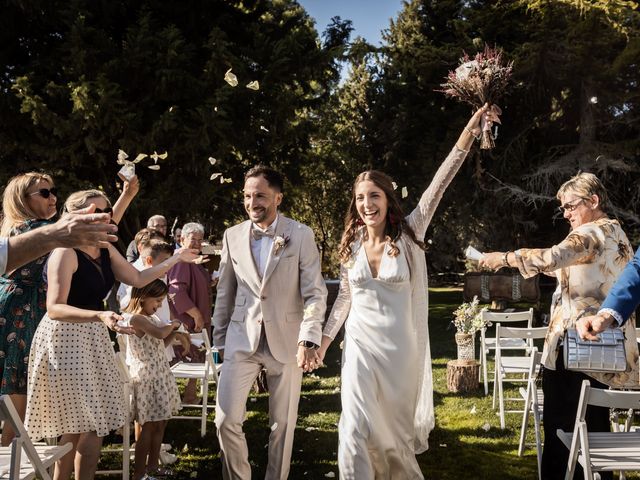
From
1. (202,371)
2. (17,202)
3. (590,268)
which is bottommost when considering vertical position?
(202,371)

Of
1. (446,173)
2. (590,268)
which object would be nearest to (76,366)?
(446,173)

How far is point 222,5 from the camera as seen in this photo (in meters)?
16.5

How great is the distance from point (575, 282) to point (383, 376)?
4.58 feet

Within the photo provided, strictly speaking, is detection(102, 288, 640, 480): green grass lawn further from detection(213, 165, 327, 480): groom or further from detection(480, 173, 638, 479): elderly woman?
detection(480, 173, 638, 479): elderly woman

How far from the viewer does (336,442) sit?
623 centimetres

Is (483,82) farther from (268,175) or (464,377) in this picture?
(464,377)

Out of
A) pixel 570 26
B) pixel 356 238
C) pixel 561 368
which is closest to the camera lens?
pixel 561 368

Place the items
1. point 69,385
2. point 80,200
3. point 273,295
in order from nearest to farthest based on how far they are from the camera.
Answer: point 69,385 → point 80,200 → point 273,295

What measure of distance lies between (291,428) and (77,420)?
1.44 metres

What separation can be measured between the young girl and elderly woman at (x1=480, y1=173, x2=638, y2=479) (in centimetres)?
256

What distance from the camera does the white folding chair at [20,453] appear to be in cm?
309

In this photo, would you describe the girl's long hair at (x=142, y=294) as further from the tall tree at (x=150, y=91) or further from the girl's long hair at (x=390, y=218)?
the tall tree at (x=150, y=91)

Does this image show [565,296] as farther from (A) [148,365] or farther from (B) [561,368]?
(A) [148,365]

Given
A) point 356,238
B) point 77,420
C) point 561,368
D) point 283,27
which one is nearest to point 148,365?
point 77,420
